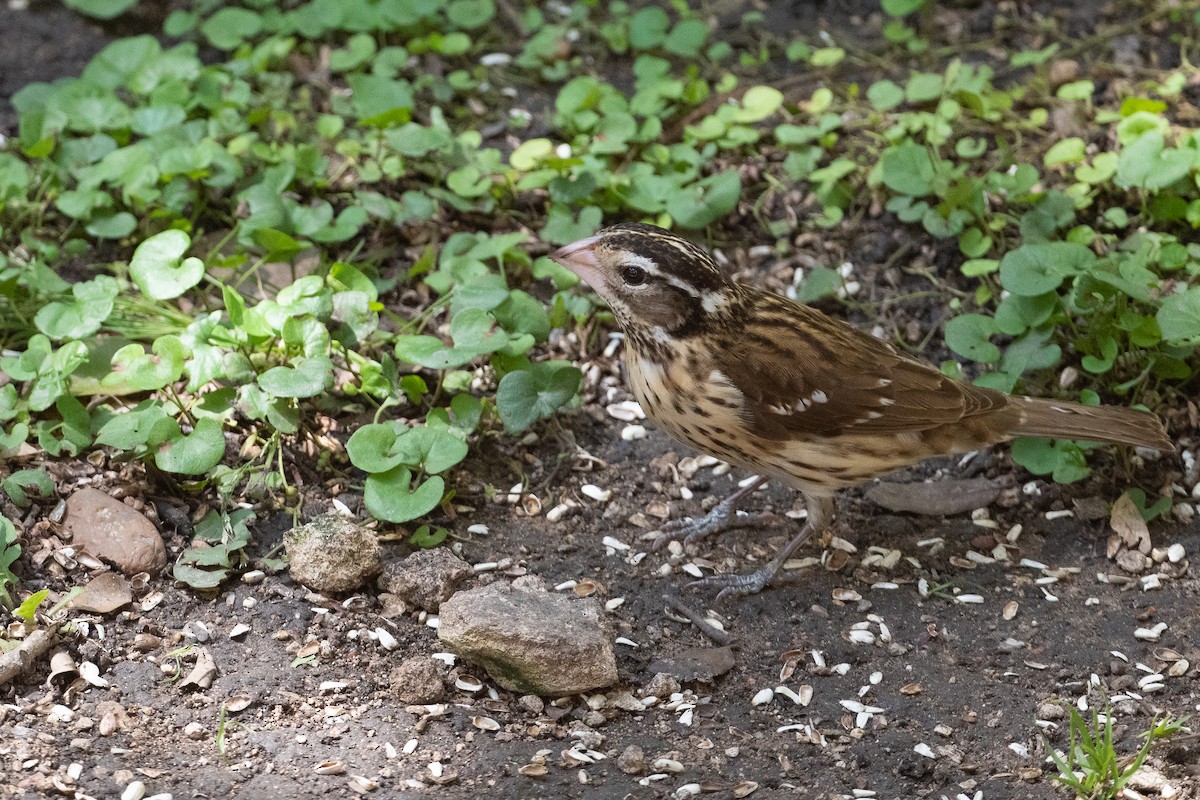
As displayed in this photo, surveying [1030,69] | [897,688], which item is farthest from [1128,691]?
[1030,69]

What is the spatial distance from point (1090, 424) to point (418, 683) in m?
2.84

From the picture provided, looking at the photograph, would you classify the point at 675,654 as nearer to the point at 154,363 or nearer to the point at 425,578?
the point at 425,578

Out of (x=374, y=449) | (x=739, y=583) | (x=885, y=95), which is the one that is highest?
(x=885, y=95)

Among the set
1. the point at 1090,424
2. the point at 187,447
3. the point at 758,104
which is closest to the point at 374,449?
the point at 187,447

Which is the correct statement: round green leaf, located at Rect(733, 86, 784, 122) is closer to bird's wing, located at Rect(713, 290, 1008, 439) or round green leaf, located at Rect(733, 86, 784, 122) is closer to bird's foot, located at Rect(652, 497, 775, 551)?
bird's wing, located at Rect(713, 290, 1008, 439)

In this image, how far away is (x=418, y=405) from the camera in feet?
18.9

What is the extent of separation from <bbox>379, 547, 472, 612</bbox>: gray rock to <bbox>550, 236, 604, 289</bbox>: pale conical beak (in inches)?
48.3

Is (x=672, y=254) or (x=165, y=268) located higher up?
(x=672, y=254)

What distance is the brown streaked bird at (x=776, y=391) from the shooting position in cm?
494

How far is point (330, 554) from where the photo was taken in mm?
4773

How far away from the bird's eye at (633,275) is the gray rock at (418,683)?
5.39 ft

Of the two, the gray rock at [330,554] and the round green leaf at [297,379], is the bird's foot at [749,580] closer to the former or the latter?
the gray rock at [330,554]

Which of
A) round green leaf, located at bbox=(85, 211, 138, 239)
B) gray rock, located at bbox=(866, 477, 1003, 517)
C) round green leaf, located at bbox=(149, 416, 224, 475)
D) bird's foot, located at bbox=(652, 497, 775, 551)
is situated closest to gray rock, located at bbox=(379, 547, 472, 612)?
round green leaf, located at bbox=(149, 416, 224, 475)

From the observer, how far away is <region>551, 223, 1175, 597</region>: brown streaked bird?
494 cm
